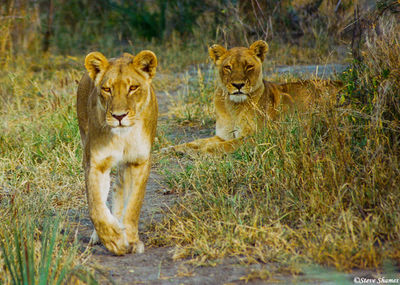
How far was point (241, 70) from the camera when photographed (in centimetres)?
593

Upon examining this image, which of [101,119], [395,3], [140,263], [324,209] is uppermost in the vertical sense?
Result: [395,3]

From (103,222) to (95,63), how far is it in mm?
981

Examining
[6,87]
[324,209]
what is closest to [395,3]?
[324,209]

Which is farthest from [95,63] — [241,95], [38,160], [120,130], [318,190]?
[241,95]

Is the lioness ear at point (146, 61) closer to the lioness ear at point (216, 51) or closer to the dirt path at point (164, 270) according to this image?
the dirt path at point (164, 270)

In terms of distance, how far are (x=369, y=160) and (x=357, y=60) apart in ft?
4.62

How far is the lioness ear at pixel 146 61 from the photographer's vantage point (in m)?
3.89

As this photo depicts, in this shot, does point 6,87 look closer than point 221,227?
No

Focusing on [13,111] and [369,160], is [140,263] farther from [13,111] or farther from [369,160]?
[13,111]

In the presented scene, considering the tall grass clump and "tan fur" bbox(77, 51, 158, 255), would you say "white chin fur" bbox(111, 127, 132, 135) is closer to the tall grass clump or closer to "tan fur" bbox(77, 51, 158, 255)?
"tan fur" bbox(77, 51, 158, 255)

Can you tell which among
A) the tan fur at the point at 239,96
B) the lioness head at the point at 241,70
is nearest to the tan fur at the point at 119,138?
the tan fur at the point at 239,96

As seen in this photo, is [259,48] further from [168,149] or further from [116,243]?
[116,243]

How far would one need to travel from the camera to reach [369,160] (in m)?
3.71

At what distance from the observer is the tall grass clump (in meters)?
3.32
